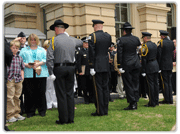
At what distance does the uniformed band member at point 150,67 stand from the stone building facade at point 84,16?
4.30 metres

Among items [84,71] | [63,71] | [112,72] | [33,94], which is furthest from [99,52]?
[112,72]

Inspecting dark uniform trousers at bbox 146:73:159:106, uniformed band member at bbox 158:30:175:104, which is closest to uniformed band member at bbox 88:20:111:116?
dark uniform trousers at bbox 146:73:159:106

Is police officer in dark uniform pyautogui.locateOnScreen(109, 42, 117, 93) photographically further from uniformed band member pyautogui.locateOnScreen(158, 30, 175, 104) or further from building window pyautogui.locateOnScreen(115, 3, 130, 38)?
building window pyautogui.locateOnScreen(115, 3, 130, 38)

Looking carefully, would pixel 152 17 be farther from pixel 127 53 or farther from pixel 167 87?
pixel 127 53

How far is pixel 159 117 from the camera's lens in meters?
4.82

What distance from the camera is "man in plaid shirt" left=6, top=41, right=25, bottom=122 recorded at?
4.67m

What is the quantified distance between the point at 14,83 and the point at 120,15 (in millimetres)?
9267

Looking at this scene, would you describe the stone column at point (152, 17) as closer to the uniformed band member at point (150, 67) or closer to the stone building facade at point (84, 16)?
the stone building facade at point (84, 16)

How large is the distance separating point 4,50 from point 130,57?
3165 millimetres

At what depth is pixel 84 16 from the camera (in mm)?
10227

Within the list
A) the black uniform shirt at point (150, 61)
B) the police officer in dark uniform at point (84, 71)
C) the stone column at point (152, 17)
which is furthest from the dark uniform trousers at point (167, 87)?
the stone column at point (152, 17)

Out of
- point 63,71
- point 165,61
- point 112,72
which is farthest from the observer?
point 112,72

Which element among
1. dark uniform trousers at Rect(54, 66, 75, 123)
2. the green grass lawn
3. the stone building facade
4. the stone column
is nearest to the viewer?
the green grass lawn

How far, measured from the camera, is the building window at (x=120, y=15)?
41.4ft
